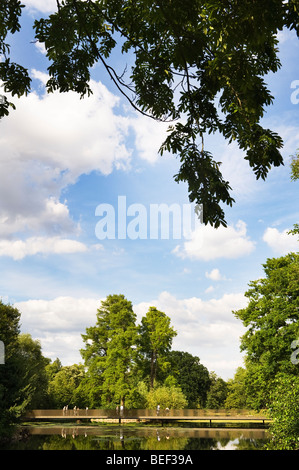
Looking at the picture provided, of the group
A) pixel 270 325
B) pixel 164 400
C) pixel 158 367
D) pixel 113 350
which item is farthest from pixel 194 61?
pixel 158 367

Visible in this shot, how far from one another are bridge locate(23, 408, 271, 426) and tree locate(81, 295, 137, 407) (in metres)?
1.67

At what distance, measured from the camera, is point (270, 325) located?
2827 centimetres

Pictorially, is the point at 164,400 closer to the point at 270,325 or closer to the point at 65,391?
the point at 65,391

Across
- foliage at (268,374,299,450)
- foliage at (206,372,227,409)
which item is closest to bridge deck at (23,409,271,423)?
foliage at (206,372,227,409)

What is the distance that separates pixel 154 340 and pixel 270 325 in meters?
23.0

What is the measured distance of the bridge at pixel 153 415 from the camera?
4284cm

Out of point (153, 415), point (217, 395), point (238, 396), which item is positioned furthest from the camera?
point (217, 395)

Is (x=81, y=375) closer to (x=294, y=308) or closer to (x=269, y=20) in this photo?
(x=294, y=308)

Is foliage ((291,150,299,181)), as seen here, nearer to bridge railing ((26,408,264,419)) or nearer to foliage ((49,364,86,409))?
bridge railing ((26,408,264,419))

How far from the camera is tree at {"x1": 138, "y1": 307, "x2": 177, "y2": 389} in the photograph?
160 feet

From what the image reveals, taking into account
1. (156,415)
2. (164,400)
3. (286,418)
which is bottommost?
(156,415)

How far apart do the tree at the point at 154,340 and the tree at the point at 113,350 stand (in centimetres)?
213

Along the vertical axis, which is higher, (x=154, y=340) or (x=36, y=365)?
(x=154, y=340)

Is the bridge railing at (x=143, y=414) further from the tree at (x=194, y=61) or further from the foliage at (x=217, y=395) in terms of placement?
the tree at (x=194, y=61)
